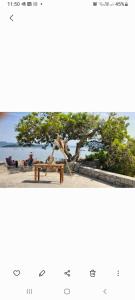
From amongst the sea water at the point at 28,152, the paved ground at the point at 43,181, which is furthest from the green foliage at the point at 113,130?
the paved ground at the point at 43,181

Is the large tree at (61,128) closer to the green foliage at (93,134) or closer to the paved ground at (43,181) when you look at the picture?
the green foliage at (93,134)

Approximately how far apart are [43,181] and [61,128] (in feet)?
2.34

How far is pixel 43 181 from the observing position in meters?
2.52

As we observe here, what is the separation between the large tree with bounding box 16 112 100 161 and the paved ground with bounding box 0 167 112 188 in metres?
0.15

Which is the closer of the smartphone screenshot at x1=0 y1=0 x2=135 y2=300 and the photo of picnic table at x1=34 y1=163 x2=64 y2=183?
the smartphone screenshot at x1=0 y1=0 x2=135 y2=300

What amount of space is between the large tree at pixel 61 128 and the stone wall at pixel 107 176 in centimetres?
13

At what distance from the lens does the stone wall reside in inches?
101
